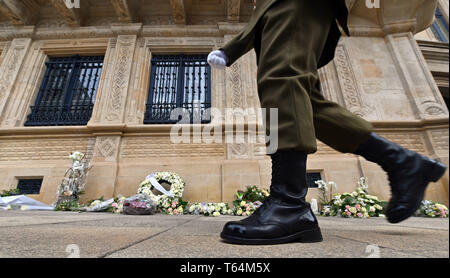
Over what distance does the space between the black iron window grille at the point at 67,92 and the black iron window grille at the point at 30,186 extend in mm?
1434

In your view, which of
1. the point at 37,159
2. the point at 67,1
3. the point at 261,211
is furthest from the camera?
the point at 67,1

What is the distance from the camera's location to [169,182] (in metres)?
4.16

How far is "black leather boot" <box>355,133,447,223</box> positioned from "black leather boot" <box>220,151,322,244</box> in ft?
1.16

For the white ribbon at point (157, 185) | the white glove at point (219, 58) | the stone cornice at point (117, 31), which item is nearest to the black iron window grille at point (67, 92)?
the stone cornice at point (117, 31)

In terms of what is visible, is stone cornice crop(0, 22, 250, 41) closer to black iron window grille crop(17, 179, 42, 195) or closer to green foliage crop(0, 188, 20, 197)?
black iron window grille crop(17, 179, 42, 195)

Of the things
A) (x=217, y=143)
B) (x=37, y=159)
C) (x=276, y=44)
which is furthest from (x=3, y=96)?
(x=276, y=44)

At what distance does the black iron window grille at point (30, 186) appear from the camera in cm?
454

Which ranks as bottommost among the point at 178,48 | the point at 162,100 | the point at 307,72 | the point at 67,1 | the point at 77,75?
the point at 307,72

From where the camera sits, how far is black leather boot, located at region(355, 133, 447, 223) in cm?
87

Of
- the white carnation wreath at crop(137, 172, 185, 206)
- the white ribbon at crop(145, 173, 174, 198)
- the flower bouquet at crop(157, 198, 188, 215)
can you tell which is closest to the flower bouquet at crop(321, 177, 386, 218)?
the flower bouquet at crop(157, 198, 188, 215)

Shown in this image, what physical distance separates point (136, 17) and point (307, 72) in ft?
23.3
